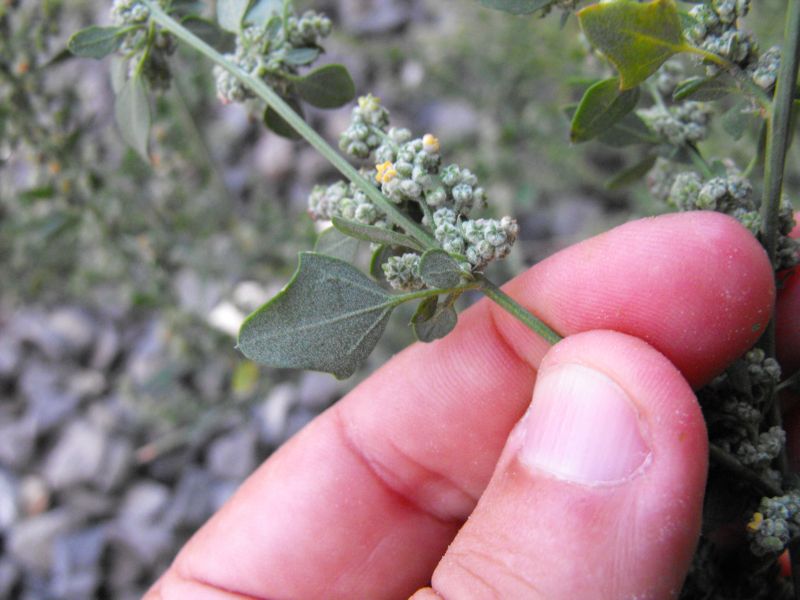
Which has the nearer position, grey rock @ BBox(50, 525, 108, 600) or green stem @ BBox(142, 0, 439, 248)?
green stem @ BBox(142, 0, 439, 248)

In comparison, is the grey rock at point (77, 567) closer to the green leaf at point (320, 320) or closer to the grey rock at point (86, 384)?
the grey rock at point (86, 384)

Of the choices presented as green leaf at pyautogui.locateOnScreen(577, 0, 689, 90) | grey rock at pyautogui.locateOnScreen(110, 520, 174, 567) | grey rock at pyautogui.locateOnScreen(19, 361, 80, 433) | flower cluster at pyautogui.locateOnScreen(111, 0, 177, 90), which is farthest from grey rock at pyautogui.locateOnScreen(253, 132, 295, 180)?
green leaf at pyautogui.locateOnScreen(577, 0, 689, 90)

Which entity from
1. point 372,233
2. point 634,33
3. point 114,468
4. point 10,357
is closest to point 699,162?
point 634,33

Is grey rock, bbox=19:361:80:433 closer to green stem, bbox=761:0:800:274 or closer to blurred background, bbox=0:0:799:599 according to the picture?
blurred background, bbox=0:0:799:599

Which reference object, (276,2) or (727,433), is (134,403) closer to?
(276,2)

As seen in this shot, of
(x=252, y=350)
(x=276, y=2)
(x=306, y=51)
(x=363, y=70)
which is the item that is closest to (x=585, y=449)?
(x=252, y=350)
